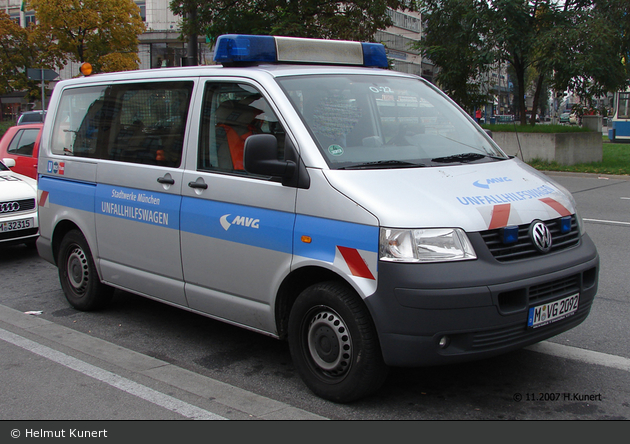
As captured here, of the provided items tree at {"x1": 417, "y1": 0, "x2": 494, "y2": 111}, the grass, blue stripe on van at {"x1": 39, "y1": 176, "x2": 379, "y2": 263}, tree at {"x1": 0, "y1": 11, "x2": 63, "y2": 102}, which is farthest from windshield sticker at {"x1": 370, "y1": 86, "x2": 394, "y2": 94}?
tree at {"x1": 0, "y1": 11, "x2": 63, "y2": 102}

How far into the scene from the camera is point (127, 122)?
5.23 meters

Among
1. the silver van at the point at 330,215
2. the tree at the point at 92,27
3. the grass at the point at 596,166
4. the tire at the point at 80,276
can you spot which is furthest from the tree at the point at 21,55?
the silver van at the point at 330,215

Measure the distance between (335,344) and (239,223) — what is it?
98 centimetres

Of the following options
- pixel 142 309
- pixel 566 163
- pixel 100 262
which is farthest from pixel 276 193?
pixel 566 163

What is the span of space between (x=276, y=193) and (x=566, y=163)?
17537mm

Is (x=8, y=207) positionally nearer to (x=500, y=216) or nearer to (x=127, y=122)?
(x=127, y=122)

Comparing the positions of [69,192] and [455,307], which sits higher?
[69,192]

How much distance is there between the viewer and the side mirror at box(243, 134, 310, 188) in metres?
3.80

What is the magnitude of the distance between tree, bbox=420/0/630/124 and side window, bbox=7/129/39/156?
13.4m

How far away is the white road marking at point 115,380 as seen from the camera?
3666mm

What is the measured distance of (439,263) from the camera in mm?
3389

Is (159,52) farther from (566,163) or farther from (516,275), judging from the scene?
(516,275)

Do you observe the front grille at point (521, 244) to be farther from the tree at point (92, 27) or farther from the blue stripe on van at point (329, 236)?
the tree at point (92, 27)

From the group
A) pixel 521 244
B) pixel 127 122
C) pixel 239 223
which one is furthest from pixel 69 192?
pixel 521 244
